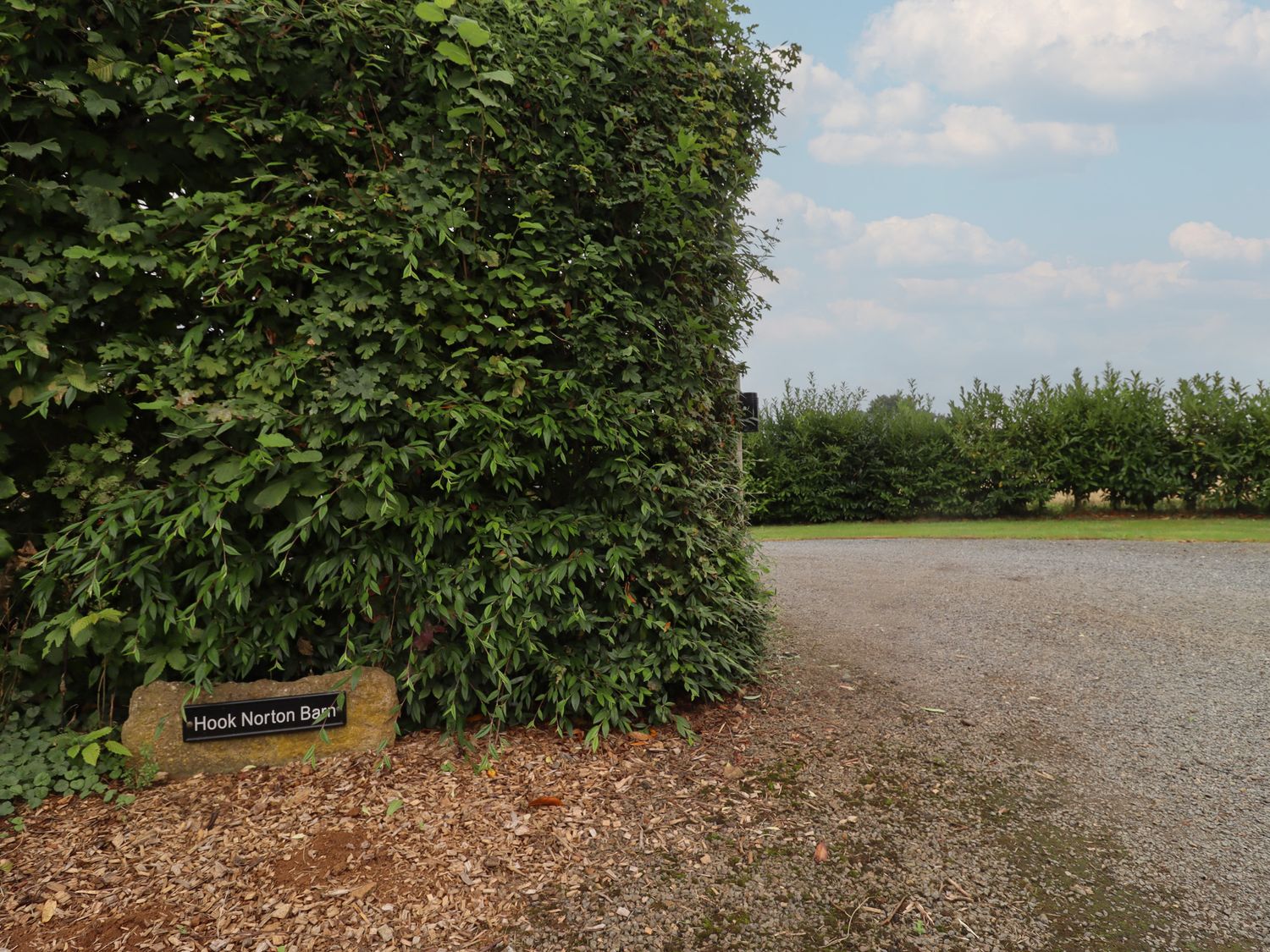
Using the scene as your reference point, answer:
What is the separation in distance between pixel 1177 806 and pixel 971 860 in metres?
1.28

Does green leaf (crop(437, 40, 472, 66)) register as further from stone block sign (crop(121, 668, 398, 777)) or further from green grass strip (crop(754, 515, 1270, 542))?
green grass strip (crop(754, 515, 1270, 542))

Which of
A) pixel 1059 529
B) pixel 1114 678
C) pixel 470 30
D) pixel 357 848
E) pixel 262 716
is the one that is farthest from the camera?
Result: pixel 1059 529

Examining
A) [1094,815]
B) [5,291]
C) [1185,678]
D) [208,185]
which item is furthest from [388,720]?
[1185,678]

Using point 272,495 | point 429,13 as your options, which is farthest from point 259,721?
point 429,13

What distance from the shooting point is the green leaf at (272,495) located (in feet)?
9.86

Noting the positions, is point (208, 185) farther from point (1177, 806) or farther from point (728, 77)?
point (1177, 806)

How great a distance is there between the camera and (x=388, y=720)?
338cm

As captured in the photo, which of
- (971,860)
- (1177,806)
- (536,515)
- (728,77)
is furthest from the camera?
(728,77)

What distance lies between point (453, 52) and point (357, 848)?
3.39 meters

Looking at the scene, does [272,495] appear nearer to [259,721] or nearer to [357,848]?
[259,721]

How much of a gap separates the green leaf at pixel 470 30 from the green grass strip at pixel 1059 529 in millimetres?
10986

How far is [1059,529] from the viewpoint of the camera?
12.5m

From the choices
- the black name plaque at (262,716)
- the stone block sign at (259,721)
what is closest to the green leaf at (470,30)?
the stone block sign at (259,721)

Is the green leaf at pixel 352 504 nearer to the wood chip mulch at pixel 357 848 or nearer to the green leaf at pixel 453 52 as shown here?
the wood chip mulch at pixel 357 848
